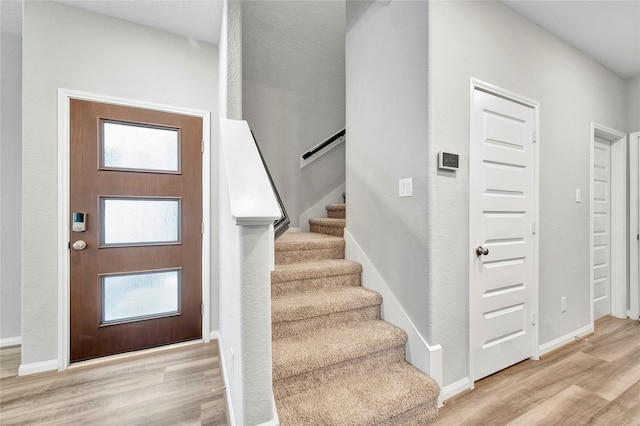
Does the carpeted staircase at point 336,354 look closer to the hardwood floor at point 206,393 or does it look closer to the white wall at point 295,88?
the hardwood floor at point 206,393

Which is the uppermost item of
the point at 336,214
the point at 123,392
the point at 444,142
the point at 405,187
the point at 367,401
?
the point at 444,142

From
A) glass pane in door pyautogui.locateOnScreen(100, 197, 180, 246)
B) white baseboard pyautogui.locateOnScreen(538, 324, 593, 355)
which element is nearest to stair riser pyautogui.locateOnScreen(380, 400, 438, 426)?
white baseboard pyautogui.locateOnScreen(538, 324, 593, 355)

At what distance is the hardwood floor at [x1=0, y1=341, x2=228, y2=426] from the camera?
1.69 meters

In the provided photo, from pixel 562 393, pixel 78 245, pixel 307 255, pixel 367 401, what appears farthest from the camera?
pixel 307 255

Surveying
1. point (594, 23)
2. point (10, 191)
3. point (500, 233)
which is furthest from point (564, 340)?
point (10, 191)

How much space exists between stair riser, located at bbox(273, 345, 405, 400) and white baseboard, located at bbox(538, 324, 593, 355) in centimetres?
142

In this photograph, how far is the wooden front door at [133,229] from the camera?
2293mm

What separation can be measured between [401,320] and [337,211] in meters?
1.53

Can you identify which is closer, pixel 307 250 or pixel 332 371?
pixel 332 371

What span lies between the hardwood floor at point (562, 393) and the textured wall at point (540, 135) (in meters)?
0.18

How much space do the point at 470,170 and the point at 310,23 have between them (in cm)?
264

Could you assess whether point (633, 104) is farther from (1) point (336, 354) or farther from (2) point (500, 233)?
(1) point (336, 354)

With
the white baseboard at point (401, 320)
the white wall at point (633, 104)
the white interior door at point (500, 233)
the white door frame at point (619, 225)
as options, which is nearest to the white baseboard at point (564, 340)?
the white interior door at point (500, 233)

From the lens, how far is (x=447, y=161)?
1.77 m
